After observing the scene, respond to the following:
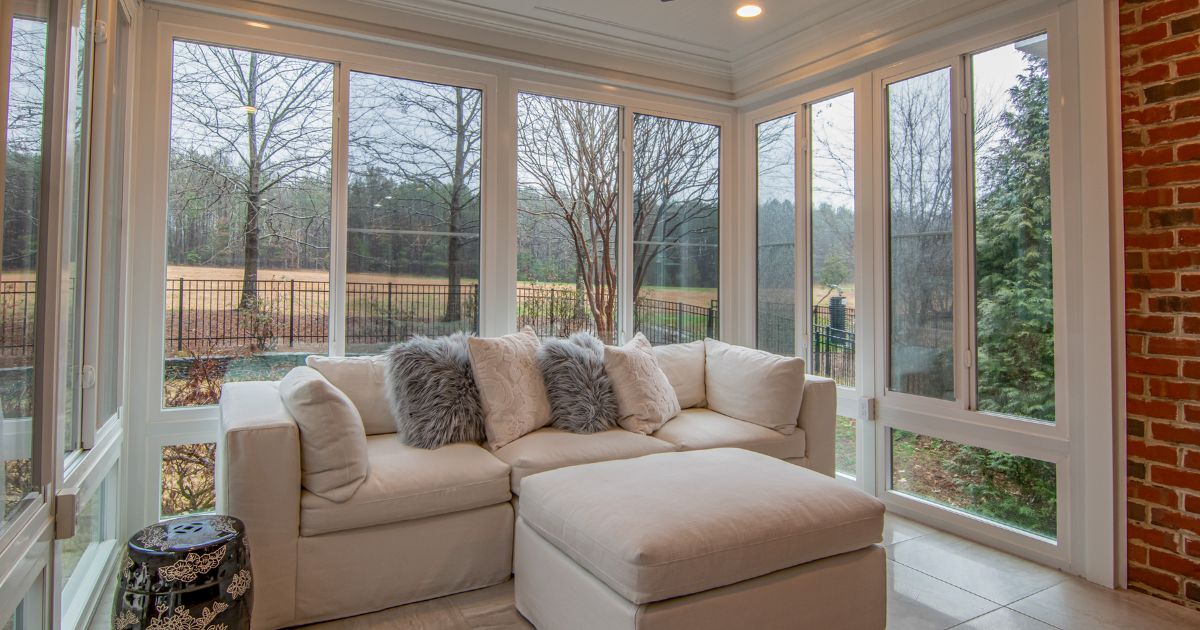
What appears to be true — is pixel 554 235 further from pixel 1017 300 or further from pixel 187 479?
pixel 1017 300

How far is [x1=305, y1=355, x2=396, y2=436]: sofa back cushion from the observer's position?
2.94m

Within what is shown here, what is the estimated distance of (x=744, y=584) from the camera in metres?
1.90

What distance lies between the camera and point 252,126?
3.09 m

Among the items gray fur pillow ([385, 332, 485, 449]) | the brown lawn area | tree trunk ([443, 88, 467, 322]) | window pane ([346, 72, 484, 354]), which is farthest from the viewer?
tree trunk ([443, 88, 467, 322])

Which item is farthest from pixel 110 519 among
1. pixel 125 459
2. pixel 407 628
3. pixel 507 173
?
pixel 507 173

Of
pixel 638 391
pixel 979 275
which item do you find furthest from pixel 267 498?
pixel 979 275

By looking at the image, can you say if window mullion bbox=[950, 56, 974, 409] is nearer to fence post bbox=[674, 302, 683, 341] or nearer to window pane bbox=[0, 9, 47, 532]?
fence post bbox=[674, 302, 683, 341]

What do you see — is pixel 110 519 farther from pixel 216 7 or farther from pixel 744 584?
pixel 744 584

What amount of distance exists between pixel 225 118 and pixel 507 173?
1.38 m

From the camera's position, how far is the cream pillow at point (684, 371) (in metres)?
3.73

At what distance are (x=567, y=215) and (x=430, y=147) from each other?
880 millimetres

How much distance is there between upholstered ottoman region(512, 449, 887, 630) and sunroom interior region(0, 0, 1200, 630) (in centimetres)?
43

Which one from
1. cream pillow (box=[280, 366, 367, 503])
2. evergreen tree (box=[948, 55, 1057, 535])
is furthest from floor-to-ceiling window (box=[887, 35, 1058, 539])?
cream pillow (box=[280, 366, 367, 503])

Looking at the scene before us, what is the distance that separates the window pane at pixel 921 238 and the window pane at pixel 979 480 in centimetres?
28
